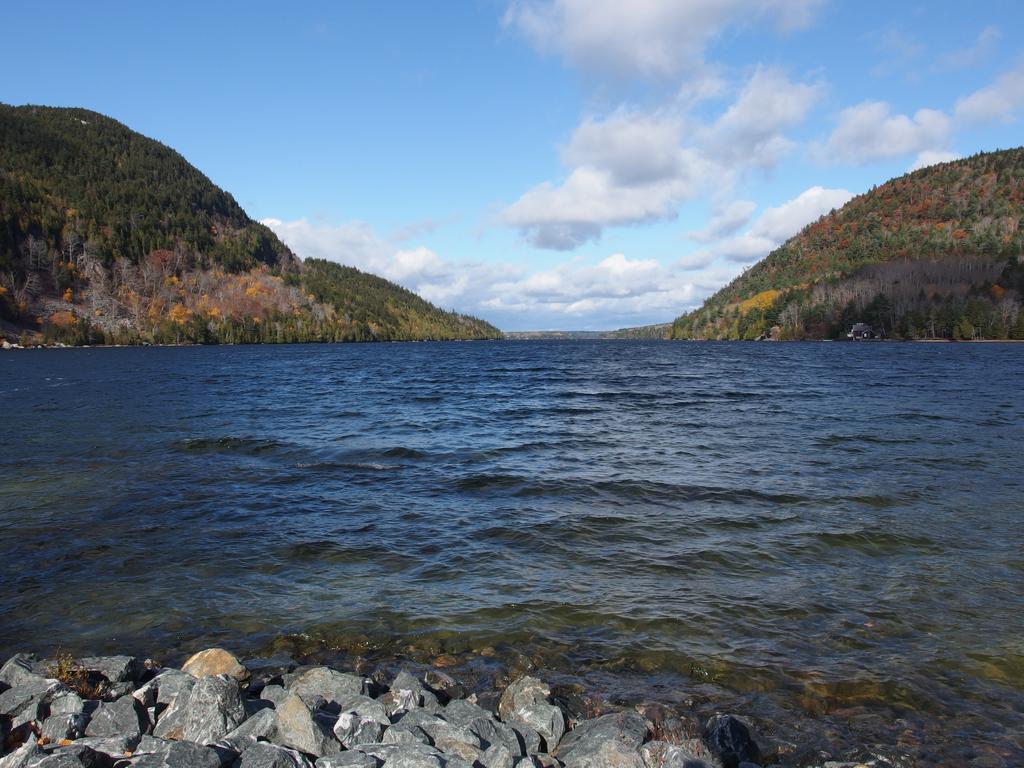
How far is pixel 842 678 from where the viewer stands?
311 inches

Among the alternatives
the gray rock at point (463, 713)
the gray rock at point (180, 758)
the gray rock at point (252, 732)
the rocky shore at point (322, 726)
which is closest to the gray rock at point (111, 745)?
the rocky shore at point (322, 726)

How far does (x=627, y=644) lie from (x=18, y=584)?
1156 cm

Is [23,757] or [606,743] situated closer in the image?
[23,757]

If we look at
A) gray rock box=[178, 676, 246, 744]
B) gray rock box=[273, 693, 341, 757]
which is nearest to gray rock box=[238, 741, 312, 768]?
gray rock box=[273, 693, 341, 757]

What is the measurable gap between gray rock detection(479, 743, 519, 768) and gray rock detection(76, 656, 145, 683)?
4.97 meters

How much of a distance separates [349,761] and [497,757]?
1478mm

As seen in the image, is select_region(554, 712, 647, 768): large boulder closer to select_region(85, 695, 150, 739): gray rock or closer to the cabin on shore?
select_region(85, 695, 150, 739): gray rock

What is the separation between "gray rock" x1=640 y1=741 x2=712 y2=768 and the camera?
19.2 ft

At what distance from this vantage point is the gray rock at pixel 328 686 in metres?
7.23

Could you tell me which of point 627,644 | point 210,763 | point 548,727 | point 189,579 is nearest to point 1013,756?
point 627,644

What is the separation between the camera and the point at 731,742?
645 cm

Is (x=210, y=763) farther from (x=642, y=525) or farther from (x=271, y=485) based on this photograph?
(x=271, y=485)

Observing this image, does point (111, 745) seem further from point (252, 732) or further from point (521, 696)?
point (521, 696)

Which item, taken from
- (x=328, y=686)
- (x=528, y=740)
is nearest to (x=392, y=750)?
(x=528, y=740)
